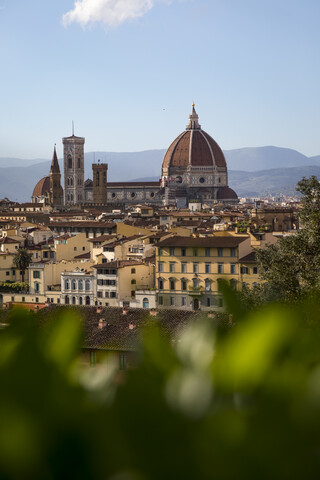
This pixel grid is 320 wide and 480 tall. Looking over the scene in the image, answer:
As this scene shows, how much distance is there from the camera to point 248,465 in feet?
3.29

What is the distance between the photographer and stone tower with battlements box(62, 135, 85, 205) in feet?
415

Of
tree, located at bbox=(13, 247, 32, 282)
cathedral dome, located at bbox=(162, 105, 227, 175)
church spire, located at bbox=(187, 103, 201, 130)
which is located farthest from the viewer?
church spire, located at bbox=(187, 103, 201, 130)

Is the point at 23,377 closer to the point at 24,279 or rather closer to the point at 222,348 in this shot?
the point at 222,348

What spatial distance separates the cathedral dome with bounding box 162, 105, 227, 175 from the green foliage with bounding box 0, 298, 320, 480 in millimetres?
136635

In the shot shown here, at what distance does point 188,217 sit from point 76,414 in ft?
204

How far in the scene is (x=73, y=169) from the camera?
415 ft

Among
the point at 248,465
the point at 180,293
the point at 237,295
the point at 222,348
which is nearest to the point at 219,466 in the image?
the point at 248,465

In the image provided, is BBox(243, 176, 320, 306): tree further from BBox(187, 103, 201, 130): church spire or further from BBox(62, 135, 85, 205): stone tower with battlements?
BBox(187, 103, 201, 130): church spire

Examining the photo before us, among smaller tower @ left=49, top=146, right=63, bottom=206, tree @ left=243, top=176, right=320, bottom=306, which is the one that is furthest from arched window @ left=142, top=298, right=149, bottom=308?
smaller tower @ left=49, top=146, right=63, bottom=206

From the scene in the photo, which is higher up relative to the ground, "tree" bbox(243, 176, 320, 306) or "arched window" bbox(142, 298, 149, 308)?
"tree" bbox(243, 176, 320, 306)

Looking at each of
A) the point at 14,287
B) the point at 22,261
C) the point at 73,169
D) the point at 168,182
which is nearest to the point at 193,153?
the point at 168,182

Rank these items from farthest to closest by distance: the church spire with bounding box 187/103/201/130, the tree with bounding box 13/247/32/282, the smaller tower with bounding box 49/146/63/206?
the church spire with bounding box 187/103/201/130
the smaller tower with bounding box 49/146/63/206
the tree with bounding box 13/247/32/282

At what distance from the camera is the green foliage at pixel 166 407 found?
102 centimetres

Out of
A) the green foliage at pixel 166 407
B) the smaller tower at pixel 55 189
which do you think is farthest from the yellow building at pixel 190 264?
the smaller tower at pixel 55 189
